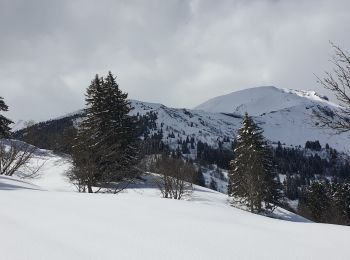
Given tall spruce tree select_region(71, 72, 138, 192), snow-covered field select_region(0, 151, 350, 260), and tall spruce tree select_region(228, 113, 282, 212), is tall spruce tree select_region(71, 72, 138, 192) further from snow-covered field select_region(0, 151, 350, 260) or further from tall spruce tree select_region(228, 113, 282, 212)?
snow-covered field select_region(0, 151, 350, 260)

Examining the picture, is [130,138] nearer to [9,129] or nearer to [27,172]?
[27,172]

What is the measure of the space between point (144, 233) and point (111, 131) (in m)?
27.6

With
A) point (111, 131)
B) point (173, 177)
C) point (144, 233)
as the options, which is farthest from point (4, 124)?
point (144, 233)

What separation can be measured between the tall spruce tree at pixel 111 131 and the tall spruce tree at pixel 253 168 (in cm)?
1022

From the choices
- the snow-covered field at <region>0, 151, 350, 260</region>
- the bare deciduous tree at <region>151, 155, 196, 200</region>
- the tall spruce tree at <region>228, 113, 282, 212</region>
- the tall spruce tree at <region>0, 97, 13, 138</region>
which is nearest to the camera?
the snow-covered field at <region>0, 151, 350, 260</region>

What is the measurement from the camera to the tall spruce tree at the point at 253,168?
37.6 meters

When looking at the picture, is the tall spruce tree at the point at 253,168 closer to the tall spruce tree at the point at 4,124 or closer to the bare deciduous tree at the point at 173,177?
the bare deciduous tree at the point at 173,177

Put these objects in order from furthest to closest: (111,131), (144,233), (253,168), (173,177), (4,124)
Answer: (4,124) < (253,168) < (111,131) < (173,177) < (144,233)

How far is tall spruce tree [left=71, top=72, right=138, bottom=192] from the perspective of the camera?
31172 mm

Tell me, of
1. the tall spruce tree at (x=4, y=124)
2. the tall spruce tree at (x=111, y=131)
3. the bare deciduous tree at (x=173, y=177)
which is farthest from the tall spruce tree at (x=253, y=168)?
the tall spruce tree at (x=4, y=124)

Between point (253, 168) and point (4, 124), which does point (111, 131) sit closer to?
point (253, 168)

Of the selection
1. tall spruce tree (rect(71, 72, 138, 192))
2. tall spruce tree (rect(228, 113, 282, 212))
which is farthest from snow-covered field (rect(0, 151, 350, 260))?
tall spruce tree (rect(228, 113, 282, 212))

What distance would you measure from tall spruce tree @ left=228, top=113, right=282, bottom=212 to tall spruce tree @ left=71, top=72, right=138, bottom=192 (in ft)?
33.5

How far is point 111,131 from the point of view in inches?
1383
